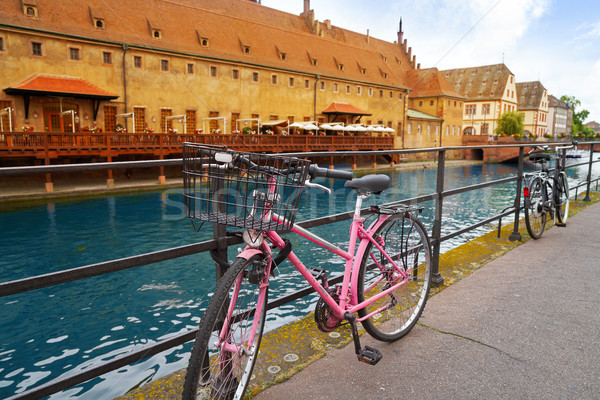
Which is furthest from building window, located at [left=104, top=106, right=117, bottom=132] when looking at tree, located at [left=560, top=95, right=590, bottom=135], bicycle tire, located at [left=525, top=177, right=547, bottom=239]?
tree, located at [left=560, top=95, right=590, bottom=135]

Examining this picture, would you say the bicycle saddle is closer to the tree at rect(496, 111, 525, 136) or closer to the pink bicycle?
the pink bicycle

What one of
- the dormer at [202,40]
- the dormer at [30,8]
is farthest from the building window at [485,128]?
the dormer at [30,8]

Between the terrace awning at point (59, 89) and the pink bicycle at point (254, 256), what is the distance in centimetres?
2518

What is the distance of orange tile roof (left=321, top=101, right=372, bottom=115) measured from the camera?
39125 millimetres

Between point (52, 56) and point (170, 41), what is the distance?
8.21 metres

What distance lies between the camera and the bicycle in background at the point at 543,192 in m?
5.71

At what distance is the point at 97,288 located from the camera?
8.95 meters

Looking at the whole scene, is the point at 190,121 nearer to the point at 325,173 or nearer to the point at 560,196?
the point at 560,196

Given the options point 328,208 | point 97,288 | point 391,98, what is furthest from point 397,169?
point 97,288

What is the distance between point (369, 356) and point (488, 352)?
2.67 feet

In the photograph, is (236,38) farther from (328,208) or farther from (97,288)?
(97,288)

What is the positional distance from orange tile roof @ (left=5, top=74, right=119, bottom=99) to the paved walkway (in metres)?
25.0

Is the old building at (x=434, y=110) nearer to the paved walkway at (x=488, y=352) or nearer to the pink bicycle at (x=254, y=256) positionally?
the paved walkway at (x=488, y=352)

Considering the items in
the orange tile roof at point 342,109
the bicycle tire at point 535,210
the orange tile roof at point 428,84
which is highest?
the orange tile roof at point 428,84
